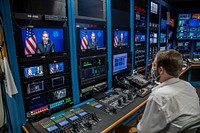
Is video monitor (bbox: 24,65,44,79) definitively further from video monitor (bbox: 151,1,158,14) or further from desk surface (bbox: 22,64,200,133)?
video monitor (bbox: 151,1,158,14)

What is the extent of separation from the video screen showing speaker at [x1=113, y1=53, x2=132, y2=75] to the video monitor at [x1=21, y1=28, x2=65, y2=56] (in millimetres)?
1066

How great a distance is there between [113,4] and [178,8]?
13.0 ft

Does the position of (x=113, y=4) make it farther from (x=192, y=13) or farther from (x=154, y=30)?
(x=192, y=13)

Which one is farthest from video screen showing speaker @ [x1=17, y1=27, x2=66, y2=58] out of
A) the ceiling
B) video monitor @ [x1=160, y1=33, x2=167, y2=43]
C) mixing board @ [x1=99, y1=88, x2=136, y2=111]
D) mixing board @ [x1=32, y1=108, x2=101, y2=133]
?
the ceiling

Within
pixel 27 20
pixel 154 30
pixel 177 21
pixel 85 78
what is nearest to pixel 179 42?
pixel 177 21

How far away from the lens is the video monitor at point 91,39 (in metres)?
1.96

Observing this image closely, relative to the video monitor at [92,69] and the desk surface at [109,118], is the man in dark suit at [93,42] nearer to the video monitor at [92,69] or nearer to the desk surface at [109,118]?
the video monitor at [92,69]

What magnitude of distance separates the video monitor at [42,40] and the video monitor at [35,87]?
0.31 m

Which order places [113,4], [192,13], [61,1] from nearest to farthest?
[61,1]
[113,4]
[192,13]

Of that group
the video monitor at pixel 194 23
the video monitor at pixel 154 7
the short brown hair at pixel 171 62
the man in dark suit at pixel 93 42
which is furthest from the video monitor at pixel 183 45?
the short brown hair at pixel 171 62

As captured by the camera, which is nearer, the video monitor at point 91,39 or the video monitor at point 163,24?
the video monitor at point 91,39

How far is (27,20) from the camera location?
56.3 inches

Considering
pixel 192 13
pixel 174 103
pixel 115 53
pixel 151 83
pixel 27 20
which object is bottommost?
pixel 151 83

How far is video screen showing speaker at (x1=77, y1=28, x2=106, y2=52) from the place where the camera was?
194 centimetres
